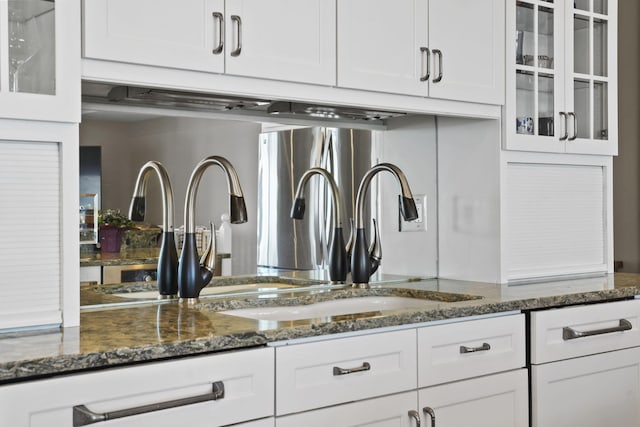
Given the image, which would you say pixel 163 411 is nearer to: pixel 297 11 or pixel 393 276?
pixel 297 11

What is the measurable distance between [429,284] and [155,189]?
110cm

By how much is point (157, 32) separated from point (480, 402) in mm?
1377

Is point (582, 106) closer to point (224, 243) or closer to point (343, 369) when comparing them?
point (224, 243)

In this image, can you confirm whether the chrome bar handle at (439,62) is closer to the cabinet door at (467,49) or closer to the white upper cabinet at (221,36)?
the cabinet door at (467,49)

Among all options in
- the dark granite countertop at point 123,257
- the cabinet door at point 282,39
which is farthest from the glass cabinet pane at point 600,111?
the dark granite countertop at point 123,257

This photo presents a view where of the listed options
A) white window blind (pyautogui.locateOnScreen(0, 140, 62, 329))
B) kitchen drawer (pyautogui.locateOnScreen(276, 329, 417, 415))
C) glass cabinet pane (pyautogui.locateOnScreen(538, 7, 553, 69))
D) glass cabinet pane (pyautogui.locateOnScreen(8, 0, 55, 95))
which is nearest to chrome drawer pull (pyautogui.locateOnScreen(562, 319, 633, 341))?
kitchen drawer (pyautogui.locateOnScreen(276, 329, 417, 415))

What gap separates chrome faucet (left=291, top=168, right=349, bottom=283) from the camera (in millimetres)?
2889

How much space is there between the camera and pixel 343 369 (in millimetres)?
2008

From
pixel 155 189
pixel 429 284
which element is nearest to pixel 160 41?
pixel 155 189

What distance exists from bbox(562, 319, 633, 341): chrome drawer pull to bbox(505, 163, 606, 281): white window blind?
0.43m

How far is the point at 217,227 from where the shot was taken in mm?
2604

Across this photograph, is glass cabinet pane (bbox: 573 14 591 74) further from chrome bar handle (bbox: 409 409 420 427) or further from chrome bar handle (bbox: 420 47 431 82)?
chrome bar handle (bbox: 409 409 420 427)

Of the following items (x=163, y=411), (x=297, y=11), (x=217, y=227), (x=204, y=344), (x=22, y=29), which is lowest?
(x=163, y=411)

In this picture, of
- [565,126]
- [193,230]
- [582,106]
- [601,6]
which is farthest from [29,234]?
[601,6]
